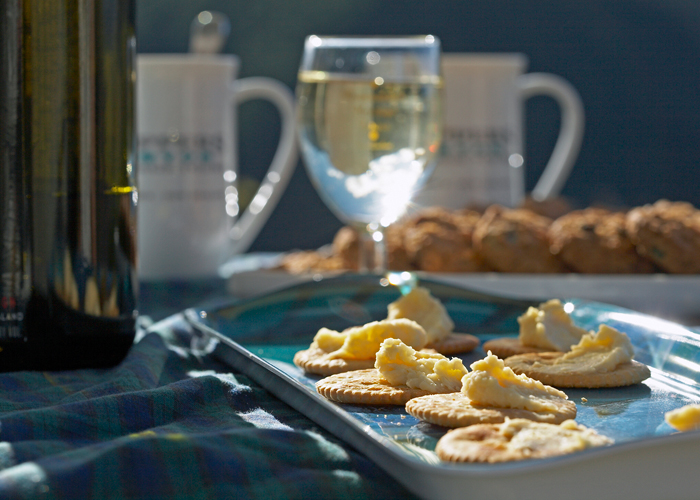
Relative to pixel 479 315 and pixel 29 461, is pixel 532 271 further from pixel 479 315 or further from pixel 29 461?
pixel 29 461

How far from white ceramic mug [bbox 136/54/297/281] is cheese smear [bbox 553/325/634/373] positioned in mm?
758

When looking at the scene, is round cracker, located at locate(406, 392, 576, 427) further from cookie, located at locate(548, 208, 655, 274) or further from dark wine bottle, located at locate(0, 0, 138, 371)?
cookie, located at locate(548, 208, 655, 274)

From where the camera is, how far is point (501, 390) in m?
0.43

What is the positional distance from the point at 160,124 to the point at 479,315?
0.64m

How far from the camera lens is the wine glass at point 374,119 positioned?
0.93 metres

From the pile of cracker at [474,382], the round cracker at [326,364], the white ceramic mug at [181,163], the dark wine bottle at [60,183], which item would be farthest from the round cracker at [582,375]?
the white ceramic mug at [181,163]

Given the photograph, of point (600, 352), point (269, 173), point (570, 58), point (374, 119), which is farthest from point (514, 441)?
point (570, 58)

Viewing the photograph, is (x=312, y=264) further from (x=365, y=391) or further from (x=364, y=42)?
(x=365, y=391)

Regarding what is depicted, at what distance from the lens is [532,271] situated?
40.7 inches

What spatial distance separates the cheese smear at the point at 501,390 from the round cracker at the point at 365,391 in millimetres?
35

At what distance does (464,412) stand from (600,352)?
0.64 ft

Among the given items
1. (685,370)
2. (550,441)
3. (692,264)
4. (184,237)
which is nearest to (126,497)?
(550,441)

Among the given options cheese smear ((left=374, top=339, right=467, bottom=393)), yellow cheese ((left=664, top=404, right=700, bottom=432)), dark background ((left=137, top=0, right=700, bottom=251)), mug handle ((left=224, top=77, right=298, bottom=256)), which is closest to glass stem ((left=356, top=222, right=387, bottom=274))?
mug handle ((left=224, top=77, right=298, bottom=256))

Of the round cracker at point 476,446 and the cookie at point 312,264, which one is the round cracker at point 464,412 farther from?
the cookie at point 312,264
